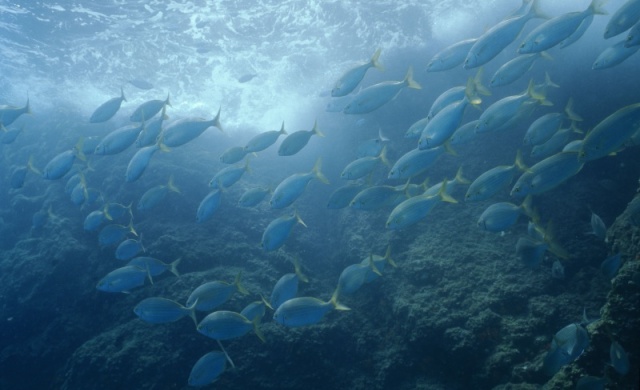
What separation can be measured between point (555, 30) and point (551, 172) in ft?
6.56

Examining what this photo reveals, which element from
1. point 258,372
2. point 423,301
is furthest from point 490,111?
point 258,372

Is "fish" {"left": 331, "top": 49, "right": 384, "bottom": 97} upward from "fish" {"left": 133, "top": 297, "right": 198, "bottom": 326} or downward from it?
upward

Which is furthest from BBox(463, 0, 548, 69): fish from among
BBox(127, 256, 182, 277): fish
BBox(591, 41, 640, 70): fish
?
BBox(127, 256, 182, 277): fish

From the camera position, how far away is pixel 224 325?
14.7 feet

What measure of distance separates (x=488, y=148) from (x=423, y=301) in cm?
537

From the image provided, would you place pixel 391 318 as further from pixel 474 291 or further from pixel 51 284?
pixel 51 284

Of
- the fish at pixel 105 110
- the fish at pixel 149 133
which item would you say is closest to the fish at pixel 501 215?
the fish at pixel 149 133

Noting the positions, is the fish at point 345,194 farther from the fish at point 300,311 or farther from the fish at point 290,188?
the fish at point 300,311

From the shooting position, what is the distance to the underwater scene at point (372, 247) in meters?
4.49

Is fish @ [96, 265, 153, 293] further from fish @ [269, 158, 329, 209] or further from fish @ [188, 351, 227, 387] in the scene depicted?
fish @ [269, 158, 329, 209]

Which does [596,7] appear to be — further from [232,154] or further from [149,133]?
[149,133]

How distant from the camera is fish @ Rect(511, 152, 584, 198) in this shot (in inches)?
170

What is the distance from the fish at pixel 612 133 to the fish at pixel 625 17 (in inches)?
85.0

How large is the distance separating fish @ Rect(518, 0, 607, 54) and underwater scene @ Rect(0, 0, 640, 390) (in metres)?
0.03
